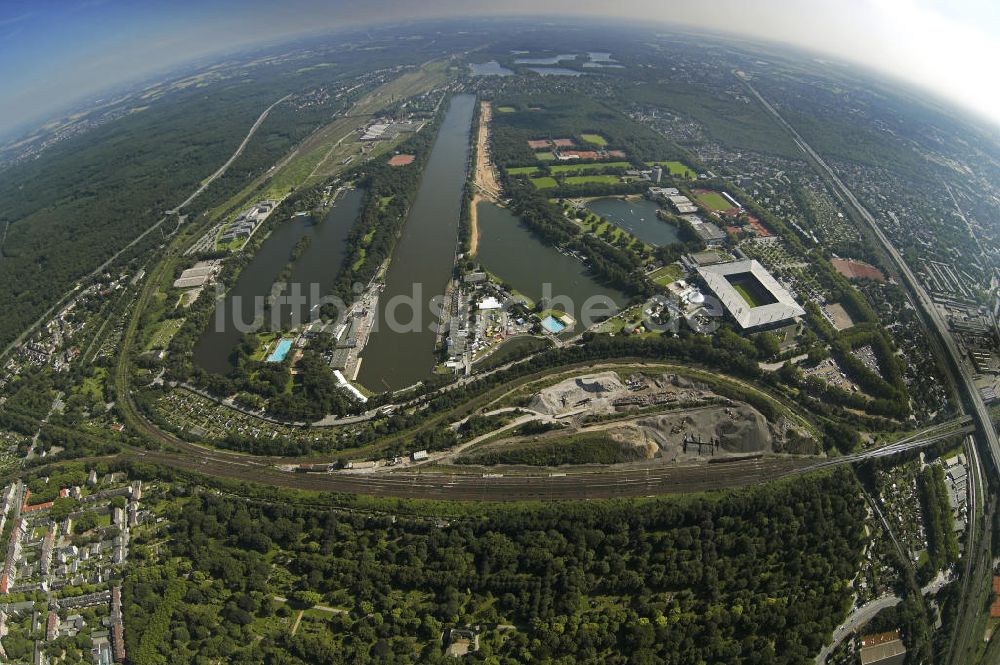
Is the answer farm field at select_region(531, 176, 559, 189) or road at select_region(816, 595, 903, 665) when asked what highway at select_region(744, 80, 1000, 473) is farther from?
farm field at select_region(531, 176, 559, 189)

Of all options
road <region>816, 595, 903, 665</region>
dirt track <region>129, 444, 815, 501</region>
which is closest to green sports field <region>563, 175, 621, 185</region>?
dirt track <region>129, 444, 815, 501</region>

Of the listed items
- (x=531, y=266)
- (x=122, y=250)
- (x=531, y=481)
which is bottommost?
(x=531, y=481)

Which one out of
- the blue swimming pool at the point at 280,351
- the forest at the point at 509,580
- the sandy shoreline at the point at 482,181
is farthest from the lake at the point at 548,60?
the forest at the point at 509,580

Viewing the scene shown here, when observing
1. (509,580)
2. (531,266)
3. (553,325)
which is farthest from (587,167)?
(509,580)

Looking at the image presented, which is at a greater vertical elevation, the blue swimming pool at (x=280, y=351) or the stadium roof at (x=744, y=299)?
the blue swimming pool at (x=280, y=351)

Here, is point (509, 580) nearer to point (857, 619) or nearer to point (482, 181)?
point (857, 619)

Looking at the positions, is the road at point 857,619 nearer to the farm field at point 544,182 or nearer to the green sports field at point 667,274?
the green sports field at point 667,274

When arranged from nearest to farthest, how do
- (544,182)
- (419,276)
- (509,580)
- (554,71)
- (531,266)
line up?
(509,580)
(419,276)
(531,266)
(544,182)
(554,71)
